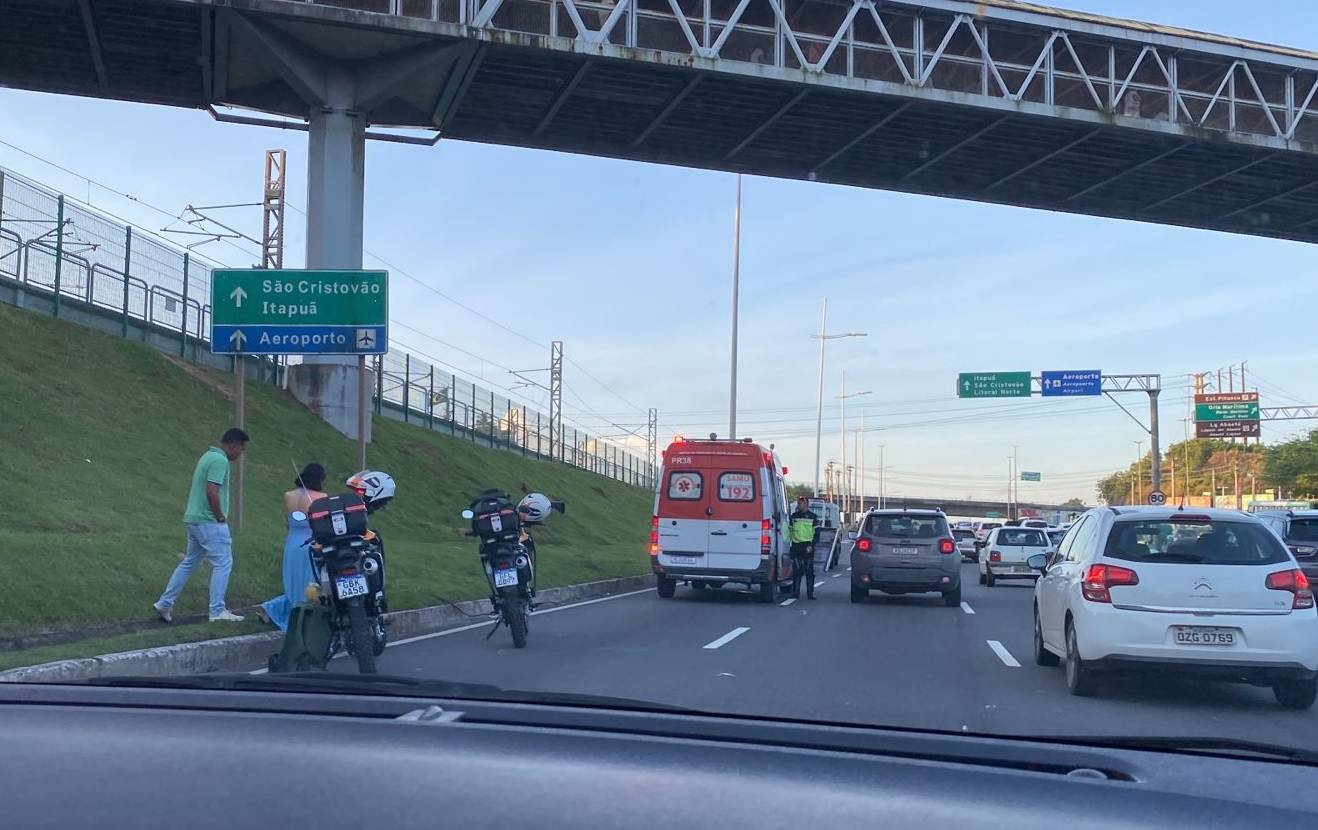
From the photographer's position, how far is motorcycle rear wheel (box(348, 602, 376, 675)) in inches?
368

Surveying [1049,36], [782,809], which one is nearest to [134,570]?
[782,809]

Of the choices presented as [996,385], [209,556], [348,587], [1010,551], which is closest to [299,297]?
[209,556]

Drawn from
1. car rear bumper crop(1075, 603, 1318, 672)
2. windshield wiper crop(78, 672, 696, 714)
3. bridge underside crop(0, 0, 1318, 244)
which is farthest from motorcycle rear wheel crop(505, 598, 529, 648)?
bridge underside crop(0, 0, 1318, 244)

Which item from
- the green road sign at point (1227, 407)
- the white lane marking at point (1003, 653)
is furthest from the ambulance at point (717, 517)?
the green road sign at point (1227, 407)

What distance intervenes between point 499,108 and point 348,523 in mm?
22566

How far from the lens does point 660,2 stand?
30906 millimetres

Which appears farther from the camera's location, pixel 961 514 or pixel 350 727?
pixel 961 514

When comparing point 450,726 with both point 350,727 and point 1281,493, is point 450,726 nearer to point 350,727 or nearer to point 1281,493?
point 350,727

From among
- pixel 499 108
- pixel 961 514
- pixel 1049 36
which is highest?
pixel 1049 36

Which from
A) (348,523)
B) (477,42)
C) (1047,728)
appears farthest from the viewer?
(477,42)

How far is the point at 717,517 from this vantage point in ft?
64.6

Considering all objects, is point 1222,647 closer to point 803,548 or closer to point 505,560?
point 505,560

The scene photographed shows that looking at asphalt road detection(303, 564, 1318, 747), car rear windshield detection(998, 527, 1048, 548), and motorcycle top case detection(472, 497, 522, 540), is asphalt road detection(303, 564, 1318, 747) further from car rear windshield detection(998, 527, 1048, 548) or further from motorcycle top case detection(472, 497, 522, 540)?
car rear windshield detection(998, 527, 1048, 548)

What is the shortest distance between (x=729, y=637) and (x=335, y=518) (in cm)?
605
